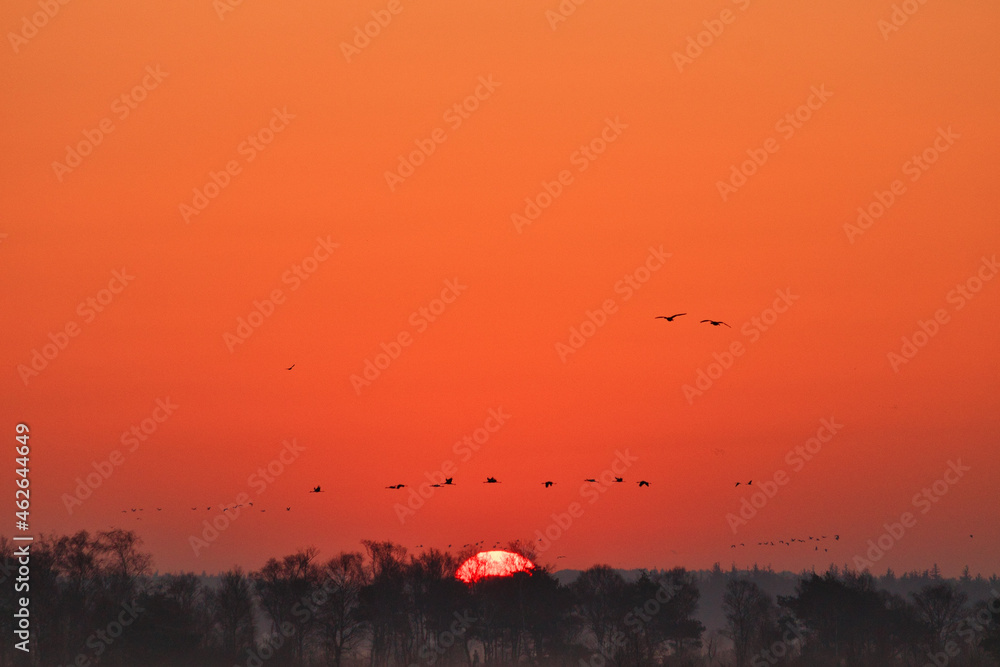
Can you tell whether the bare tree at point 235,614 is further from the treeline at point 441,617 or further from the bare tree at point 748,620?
the bare tree at point 748,620

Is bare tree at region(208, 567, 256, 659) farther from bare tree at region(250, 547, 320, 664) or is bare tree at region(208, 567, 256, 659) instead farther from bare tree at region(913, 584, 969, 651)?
bare tree at region(913, 584, 969, 651)

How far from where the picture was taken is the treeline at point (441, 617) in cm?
10256

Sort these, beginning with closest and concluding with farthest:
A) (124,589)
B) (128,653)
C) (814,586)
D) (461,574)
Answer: (128,653) → (124,589) → (814,586) → (461,574)

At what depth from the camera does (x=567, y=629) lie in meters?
128

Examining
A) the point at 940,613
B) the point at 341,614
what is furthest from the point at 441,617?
the point at 940,613

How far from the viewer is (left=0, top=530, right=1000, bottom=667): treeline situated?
10256cm

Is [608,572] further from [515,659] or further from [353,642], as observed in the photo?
[353,642]

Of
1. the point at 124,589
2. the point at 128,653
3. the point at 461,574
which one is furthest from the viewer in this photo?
the point at 461,574

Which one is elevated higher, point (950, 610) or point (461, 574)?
point (461, 574)

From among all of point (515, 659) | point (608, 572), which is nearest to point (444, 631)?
point (515, 659)

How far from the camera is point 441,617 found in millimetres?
127625

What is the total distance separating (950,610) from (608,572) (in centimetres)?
3731

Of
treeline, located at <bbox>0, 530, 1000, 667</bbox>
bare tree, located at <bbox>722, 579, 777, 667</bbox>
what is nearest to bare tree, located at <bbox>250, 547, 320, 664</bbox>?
treeline, located at <bbox>0, 530, 1000, 667</bbox>

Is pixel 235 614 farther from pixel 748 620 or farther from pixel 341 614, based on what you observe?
pixel 748 620
